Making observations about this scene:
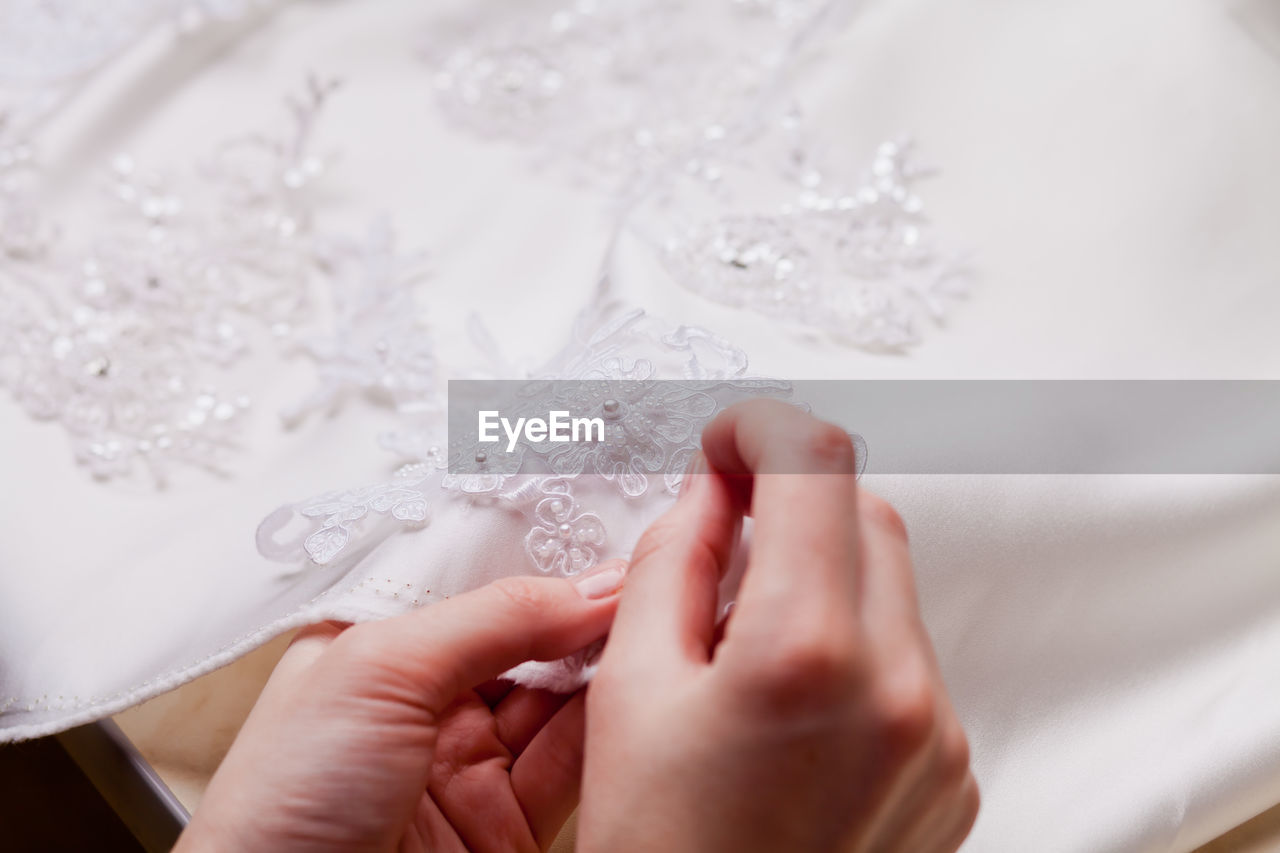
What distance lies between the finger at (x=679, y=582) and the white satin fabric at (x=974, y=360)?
12cm

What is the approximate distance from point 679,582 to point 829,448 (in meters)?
0.15

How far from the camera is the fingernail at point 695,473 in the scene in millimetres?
726

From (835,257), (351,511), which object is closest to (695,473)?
(351,511)

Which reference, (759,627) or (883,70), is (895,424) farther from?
(883,70)

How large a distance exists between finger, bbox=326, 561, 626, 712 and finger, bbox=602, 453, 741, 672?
0.24ft

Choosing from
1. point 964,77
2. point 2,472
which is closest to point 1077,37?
point 964,77

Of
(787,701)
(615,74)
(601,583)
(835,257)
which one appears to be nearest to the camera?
(787,701)

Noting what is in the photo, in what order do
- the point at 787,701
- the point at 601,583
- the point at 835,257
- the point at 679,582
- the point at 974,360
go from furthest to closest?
1. the point at 835,257
2. the point at 974,360
3. the point at 601,583
4. the point at 679,582
5. the point at 787,701

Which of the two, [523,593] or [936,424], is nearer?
[523,593]

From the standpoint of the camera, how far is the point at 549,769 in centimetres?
82

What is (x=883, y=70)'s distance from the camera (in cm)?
124

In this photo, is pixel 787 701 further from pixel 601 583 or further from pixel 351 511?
pixel 351 511

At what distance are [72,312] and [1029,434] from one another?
1.14m

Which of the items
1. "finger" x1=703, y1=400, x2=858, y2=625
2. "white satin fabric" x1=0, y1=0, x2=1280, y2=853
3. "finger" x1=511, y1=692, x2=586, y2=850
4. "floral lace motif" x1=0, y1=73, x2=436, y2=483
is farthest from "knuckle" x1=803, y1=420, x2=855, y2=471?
"floral lace motif" x1=0, y1=73, x2=436, y2=483
